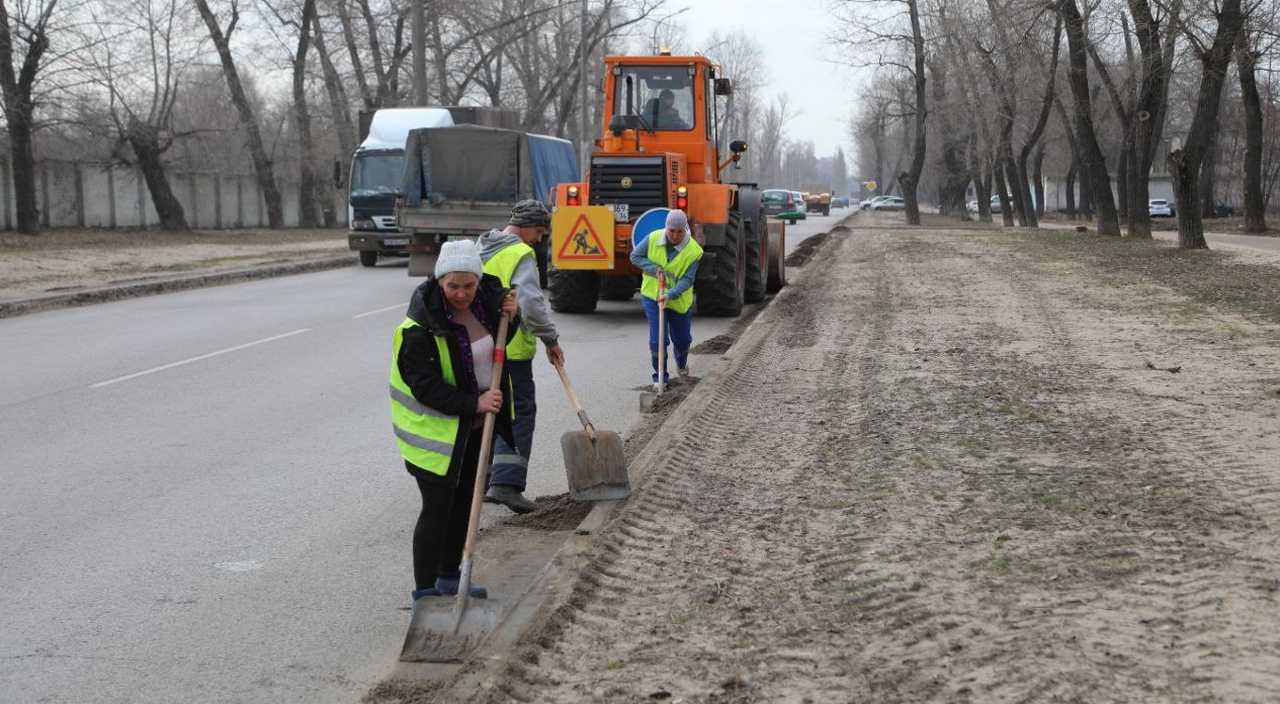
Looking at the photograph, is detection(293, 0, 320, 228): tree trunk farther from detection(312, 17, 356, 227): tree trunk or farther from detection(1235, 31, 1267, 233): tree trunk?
detection(1235, 31, 1267, 233): tree trunk

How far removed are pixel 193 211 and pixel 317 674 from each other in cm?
5030

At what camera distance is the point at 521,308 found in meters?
7.45

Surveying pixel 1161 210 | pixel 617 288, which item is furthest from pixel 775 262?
pixel 1161 210

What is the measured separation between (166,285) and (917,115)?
3661 cm

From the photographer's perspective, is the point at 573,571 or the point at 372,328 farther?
the point at 372,328

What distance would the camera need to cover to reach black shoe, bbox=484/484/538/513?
7480 mm

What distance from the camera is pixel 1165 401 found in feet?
32.2

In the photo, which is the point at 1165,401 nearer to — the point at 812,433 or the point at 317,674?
the point at 812,433

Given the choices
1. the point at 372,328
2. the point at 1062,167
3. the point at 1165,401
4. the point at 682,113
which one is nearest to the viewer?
the point at 1165,401

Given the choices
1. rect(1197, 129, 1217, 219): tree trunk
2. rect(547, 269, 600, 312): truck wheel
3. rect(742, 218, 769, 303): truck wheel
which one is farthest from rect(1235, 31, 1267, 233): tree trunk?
rect(547, 269, 600, 312): truck wheel

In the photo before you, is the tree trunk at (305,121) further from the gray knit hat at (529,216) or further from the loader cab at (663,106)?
the gray knit hat at (529,216)

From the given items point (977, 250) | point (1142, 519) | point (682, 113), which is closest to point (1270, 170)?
point (977, 250)

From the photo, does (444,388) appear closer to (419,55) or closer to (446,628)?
(446,628)

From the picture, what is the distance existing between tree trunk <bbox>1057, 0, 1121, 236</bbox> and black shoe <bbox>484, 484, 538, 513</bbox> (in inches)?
995
